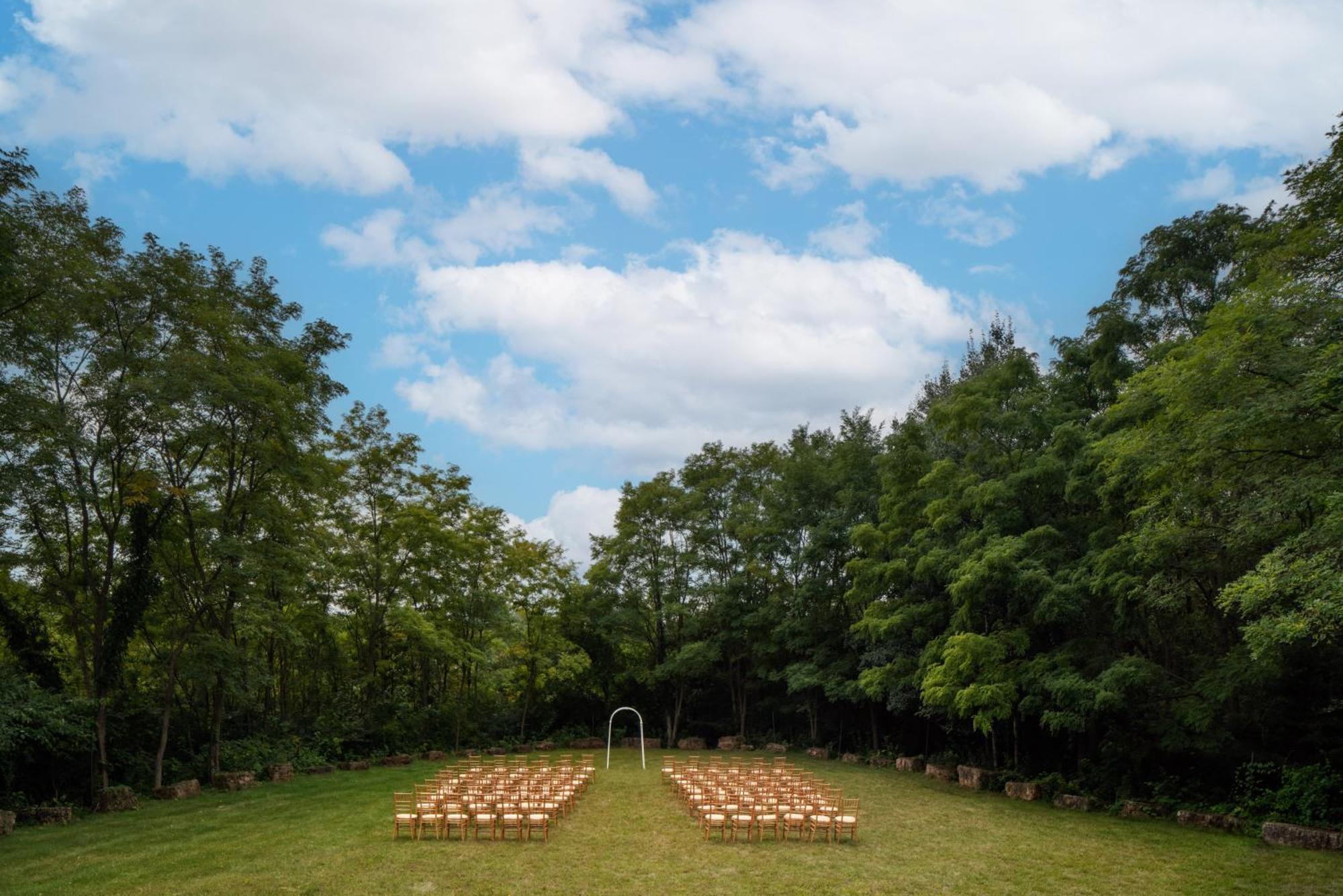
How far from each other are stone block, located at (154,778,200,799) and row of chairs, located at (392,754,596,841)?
482cm

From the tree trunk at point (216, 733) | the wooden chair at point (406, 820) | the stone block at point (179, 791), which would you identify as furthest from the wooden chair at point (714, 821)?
the tree trunk at point (216, 733)

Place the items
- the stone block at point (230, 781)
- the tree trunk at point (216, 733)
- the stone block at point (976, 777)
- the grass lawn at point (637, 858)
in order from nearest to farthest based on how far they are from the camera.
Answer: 1. the grass lawn at point (637, 858)
2. the stone block at point (230, 781)
3. the tree trunk at point (216, 733)
4. the stone block at point (976, 777)

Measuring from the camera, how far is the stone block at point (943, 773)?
21453mm

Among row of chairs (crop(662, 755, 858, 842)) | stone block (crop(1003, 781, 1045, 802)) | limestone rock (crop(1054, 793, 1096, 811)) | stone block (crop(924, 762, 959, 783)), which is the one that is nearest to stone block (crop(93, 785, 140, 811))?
row of chairs (crop(662, 755, 858, 842))

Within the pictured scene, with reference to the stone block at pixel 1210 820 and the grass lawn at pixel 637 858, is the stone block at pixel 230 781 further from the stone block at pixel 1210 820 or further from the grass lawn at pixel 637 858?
the stone block at pixel 1210 820

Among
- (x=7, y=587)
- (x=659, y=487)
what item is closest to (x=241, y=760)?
(x=7, y=587)

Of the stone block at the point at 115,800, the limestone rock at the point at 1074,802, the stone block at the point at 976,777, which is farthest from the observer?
the stone block at the point at 976,777

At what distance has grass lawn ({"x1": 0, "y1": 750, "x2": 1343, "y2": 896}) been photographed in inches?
393

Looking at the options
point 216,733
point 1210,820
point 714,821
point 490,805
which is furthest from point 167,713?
point 1210,820

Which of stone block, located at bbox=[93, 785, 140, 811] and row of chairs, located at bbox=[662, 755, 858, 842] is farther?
stone block, located at bbox=[93, 785, 140, 811]

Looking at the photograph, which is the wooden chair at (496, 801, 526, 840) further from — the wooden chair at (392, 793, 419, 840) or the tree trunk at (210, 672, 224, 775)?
the tree trunk at (210, 672, 224, 775)

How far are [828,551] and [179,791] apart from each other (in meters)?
20.1

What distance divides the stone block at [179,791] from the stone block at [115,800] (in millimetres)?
1009

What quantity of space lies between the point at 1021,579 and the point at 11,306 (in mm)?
18687
